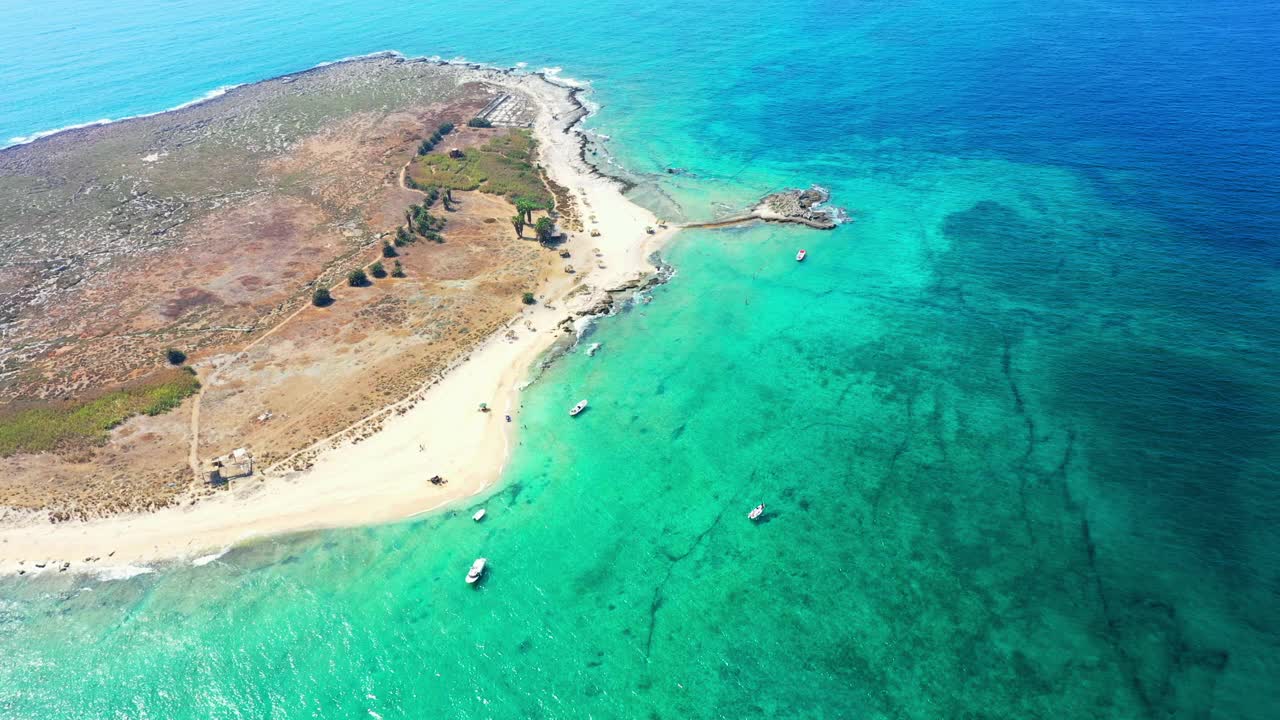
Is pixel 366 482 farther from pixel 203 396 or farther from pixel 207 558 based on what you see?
pixel 203 396

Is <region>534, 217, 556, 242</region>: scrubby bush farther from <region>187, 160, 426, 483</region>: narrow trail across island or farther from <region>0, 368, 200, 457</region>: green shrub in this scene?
<region>0, 368, 200, 457</region>: green shrub

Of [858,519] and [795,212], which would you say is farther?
[795,212]

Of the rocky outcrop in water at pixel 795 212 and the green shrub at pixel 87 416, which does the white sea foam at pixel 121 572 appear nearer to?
the green shrub at pixel 87 416

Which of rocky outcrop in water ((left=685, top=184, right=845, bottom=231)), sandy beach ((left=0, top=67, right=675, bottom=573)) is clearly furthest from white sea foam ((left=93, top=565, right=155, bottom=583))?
rocky outcrop in water ((left=685, top=184, right=845, bottom=231))

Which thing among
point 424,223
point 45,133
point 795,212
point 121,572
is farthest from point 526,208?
point 45,133

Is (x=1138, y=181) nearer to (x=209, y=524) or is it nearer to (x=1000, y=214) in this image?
(x=1000, y=214)

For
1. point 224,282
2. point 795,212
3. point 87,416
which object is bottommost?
point 87,416
